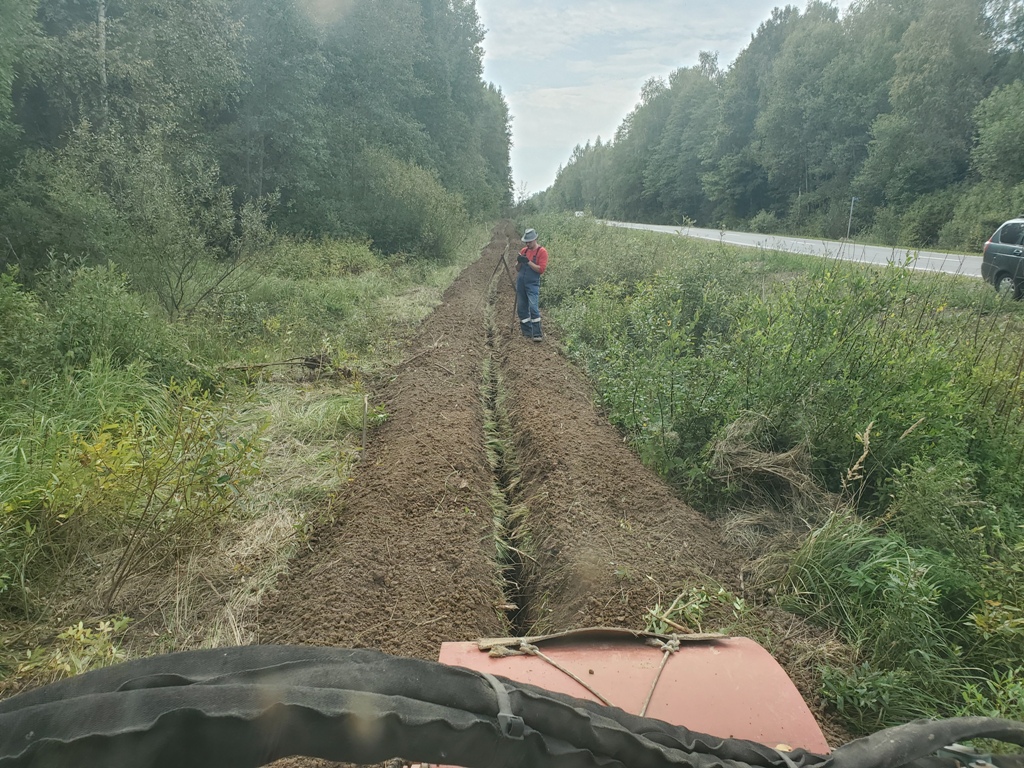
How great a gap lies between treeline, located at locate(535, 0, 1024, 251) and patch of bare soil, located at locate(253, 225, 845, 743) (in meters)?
6.69

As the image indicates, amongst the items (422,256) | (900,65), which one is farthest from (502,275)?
(900,65)

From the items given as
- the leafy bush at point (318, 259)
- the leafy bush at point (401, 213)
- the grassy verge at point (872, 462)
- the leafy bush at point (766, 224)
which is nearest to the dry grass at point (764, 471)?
the grassy verge at point (872, 462)

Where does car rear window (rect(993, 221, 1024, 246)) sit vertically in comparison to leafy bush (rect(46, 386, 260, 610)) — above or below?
above

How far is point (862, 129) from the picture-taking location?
128 ft

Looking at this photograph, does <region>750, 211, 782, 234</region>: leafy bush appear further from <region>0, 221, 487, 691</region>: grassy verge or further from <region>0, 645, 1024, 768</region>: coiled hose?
<region>0, 645, 1024, 768</region>: coiled hose

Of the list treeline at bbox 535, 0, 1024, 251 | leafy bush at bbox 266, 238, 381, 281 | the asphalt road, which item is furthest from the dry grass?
leafy bush at bbox 266, 238, 381, 281

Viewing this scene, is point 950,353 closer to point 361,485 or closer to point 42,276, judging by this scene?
point 361,485

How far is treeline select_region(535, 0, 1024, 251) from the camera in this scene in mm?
25891

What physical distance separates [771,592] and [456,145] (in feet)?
134

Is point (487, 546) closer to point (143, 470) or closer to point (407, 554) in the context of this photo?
point (407, 554)

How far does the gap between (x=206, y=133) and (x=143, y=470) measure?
61.5 ft

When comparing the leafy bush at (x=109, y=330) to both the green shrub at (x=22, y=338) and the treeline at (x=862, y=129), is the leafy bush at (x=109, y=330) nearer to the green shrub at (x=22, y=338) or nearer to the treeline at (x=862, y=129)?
the green shrub at (x=22, y=338)

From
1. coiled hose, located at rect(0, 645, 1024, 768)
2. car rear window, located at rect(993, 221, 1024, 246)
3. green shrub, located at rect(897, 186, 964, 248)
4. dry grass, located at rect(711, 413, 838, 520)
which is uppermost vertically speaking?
green shrub, located at rect(897, 186, 964, 248)

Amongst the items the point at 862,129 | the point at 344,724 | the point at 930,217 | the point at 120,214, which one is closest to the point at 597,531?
the point at 344,724
